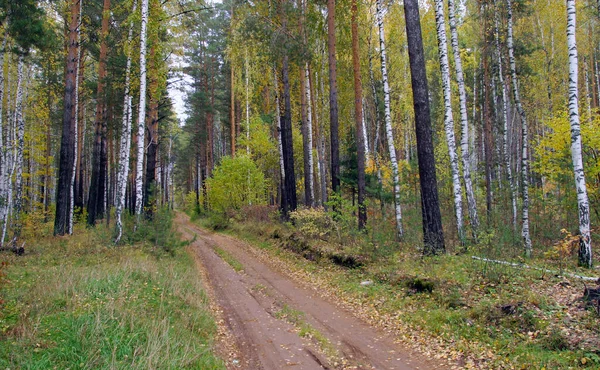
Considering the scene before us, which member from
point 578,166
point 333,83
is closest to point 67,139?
point 333,83

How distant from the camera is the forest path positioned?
565 cm

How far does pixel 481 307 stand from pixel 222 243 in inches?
588

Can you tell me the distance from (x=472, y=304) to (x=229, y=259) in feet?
32.6

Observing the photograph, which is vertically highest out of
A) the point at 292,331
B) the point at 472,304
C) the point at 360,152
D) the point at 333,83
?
the point at 333,83

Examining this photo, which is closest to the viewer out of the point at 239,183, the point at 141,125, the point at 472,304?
the point at 472,304

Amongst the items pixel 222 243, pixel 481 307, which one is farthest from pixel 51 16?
pixel 481 307

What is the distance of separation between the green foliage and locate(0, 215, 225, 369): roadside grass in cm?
1399

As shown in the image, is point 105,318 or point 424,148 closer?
point 105,318

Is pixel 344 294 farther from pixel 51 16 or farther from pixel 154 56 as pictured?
pixel 51 16

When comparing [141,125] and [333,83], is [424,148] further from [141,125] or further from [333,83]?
[141,125]

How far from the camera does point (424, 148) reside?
9852mm

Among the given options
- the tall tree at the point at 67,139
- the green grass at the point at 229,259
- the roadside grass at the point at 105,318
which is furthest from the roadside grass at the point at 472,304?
the tall tree at the point at 67,139

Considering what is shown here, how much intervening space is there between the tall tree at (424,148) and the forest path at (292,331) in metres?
3.34

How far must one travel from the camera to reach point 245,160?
23.8 m
